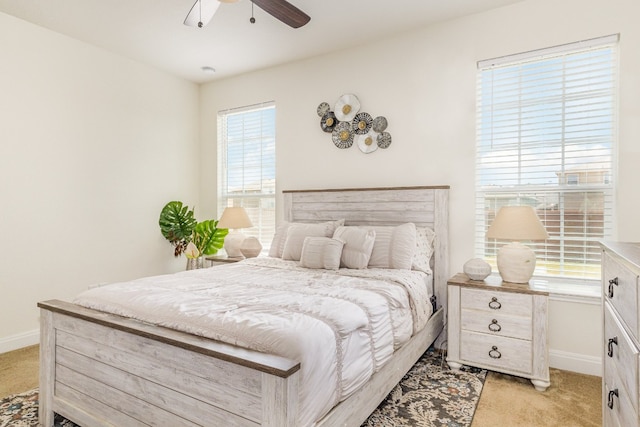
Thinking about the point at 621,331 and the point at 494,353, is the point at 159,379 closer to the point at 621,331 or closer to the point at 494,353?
the point at 621,331

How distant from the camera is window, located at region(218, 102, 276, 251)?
4340mm

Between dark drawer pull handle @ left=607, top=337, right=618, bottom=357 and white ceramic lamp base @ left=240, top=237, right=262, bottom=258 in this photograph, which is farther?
white ceramic lamp base @ left=240, top=237, right=262, bottom=258

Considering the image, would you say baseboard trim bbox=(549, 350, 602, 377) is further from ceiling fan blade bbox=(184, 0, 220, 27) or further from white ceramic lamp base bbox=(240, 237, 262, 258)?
ceiling fan blade bbox=(184, 0, 220, 27)

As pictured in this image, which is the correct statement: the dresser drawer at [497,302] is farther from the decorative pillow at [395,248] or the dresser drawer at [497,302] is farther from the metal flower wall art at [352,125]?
the metal flower wall art at [352,125]

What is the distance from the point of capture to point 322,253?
2834 mm

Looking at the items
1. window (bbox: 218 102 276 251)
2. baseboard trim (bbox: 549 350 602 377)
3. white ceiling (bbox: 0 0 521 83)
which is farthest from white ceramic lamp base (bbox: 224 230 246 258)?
baseboard trim (bbox: 549 350 602 377)

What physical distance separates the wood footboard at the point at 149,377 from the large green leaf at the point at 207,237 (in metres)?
2.35

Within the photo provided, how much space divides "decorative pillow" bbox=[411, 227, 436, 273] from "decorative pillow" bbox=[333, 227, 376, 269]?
1.23ft

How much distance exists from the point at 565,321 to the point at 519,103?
5.70ft

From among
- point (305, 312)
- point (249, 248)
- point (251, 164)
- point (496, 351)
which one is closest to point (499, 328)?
point (496, 351)

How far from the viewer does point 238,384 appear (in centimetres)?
136

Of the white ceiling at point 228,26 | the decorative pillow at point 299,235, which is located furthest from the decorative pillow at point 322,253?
the white ceiling at point 228,26

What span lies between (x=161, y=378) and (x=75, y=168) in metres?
2.84

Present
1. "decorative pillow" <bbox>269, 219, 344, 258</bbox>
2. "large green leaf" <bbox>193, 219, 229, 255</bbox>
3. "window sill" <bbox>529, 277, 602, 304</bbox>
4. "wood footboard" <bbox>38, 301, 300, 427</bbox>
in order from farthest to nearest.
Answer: "large green leaf" <bbox>193, 219, 229, 255</bbox>, "decorative pillow" <bbox>269, 219, 344, 258</bbox>, "window sill" <bbox>529, 277, 602, 304</bbox>, "wood footboard" <bbox>38, 301, 300, 427</bbox>
